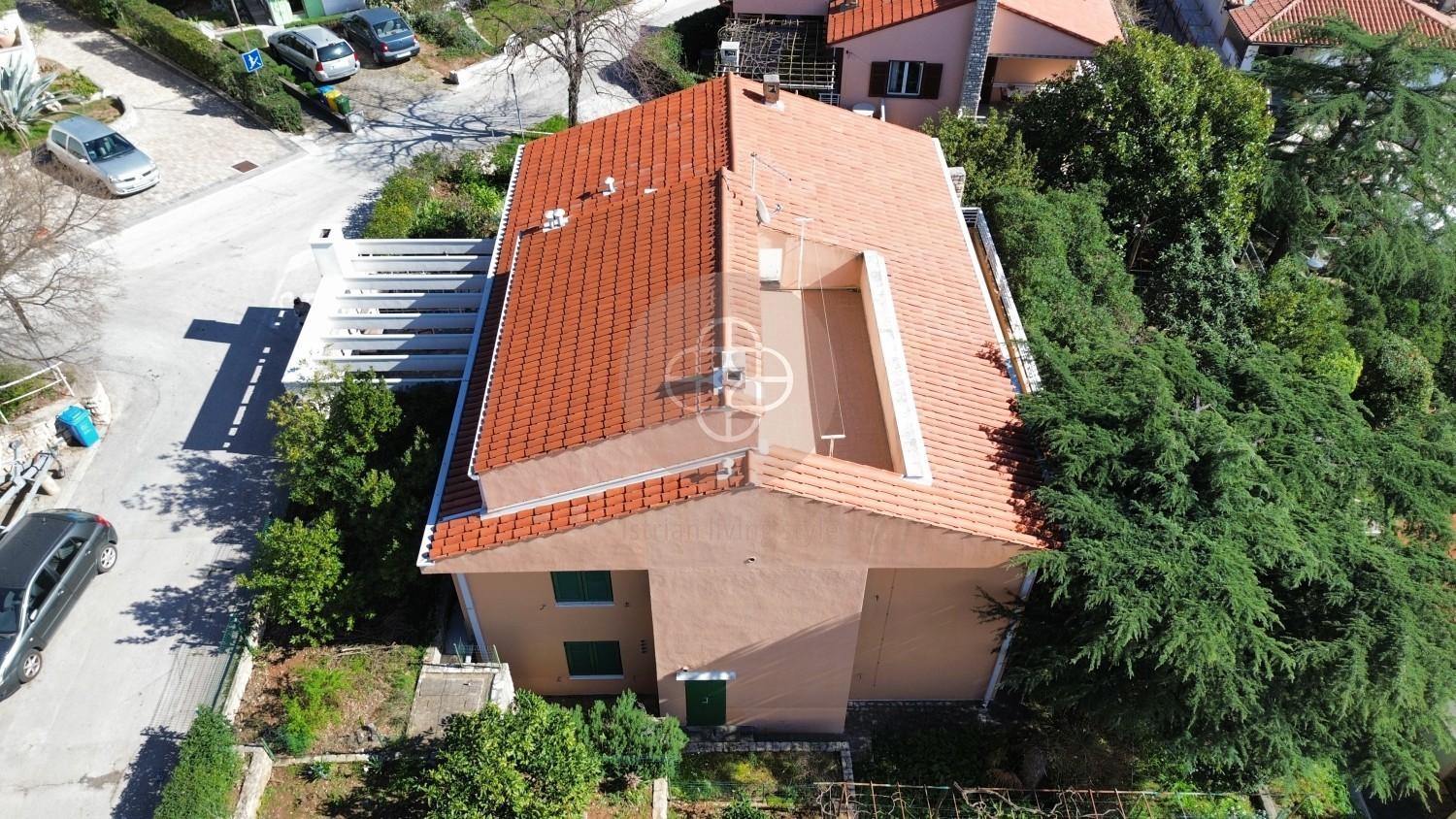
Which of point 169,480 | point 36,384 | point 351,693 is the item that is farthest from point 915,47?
point 36,384

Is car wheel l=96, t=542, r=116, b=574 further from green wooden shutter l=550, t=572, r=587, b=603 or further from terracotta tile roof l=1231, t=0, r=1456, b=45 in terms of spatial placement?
terracotta tile roof l=1231, t=0, r=1456, b=45

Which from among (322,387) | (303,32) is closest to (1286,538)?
(322,387)

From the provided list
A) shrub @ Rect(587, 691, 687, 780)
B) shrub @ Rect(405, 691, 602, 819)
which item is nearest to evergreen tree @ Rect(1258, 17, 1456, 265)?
shrub @ Rect(587, 691, 687, 780)

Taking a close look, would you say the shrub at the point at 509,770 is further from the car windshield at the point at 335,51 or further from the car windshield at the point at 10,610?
the car windshield at the point at 335,51

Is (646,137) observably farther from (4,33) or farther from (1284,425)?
(4,33)

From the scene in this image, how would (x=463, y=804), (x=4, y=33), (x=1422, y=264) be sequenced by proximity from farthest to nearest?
(x=4, y=33) → (x=1422, y=264) → (x=463, y=804)

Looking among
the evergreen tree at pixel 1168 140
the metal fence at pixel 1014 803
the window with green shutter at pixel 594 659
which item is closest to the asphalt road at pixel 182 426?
the window with green shutter at pixel 594 659
